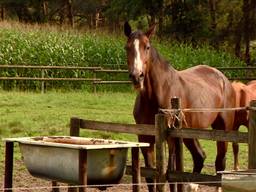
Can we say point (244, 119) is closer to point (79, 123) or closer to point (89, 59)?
point (79, 123)

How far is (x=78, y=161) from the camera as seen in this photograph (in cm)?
657

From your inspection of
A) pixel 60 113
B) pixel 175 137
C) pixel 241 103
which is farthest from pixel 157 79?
pixel 60 113

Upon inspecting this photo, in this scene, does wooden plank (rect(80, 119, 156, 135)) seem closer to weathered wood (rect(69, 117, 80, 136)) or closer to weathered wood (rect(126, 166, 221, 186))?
weathered wood (rect(69, 117, 80, 136))

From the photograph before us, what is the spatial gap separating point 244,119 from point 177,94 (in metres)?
3.28

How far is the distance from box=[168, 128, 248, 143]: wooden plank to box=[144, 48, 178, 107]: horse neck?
1353 mm

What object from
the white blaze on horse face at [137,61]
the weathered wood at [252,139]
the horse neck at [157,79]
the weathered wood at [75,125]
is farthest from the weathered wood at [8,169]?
the weathered wood at [252,139]

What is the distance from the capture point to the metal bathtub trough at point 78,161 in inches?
260

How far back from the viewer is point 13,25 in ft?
98.8

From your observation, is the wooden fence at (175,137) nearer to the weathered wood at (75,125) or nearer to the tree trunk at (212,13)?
the weathered wood at (75,125)

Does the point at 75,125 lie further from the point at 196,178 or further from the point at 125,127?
the point at 196,178

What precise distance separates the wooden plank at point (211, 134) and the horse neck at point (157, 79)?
4.44ft

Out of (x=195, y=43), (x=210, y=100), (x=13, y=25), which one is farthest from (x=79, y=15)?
(x=210, y=100)

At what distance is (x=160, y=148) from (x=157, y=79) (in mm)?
1540

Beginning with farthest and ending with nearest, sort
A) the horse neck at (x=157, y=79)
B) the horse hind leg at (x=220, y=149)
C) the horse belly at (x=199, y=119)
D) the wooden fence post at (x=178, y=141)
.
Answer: the horse hind leg at (x=220, y=149), the horse belly at (x=199, y=119), the horse neck at (x=157, y=79), the wooden fence post at (x=178, y=141)
